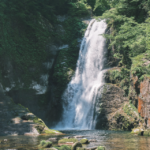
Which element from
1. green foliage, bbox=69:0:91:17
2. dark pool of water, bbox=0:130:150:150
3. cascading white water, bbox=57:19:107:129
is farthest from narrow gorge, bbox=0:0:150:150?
green foliage, bbox=69:0:91:17

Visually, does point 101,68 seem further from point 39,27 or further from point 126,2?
point 39,27

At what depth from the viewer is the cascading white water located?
1684 centimetres

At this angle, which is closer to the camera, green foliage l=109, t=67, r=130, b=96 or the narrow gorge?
the narrow gorge

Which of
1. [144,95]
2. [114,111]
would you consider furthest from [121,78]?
[144,95]

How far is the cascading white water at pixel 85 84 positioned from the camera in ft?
55.3

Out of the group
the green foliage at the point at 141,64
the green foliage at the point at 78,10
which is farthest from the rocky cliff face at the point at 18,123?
the green foliage at the point at 78,10

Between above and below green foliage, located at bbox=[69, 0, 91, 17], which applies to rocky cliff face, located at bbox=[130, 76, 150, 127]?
below

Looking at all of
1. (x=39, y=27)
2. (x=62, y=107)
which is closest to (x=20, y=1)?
(x=39, y=27)

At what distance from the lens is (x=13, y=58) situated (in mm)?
17922

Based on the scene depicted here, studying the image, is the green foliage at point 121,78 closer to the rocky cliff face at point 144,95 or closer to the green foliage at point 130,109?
the green foliage at point 130,109

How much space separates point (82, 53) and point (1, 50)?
7.97 meters

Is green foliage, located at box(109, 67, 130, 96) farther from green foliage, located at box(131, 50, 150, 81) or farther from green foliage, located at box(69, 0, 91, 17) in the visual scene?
green foliage, located at box(69, 0, 91, 17)

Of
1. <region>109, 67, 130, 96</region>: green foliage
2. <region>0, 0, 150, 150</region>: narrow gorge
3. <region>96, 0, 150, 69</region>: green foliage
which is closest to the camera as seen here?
<region>0, 0, 150, 150</region>: narrow gorge

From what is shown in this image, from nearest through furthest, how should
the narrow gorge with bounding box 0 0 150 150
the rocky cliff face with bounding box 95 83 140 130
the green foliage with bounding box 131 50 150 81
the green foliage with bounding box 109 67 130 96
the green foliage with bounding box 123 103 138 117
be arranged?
the green foliage with bounding box 131 50 150 81, the narrow gorge with bounding box 0 0 150 150, the rocky cliff face with bounding box 95 83 140 130, the green foliage with bounding box 123 103 138 117, the green foliage with bounding box 109 67 130 96
